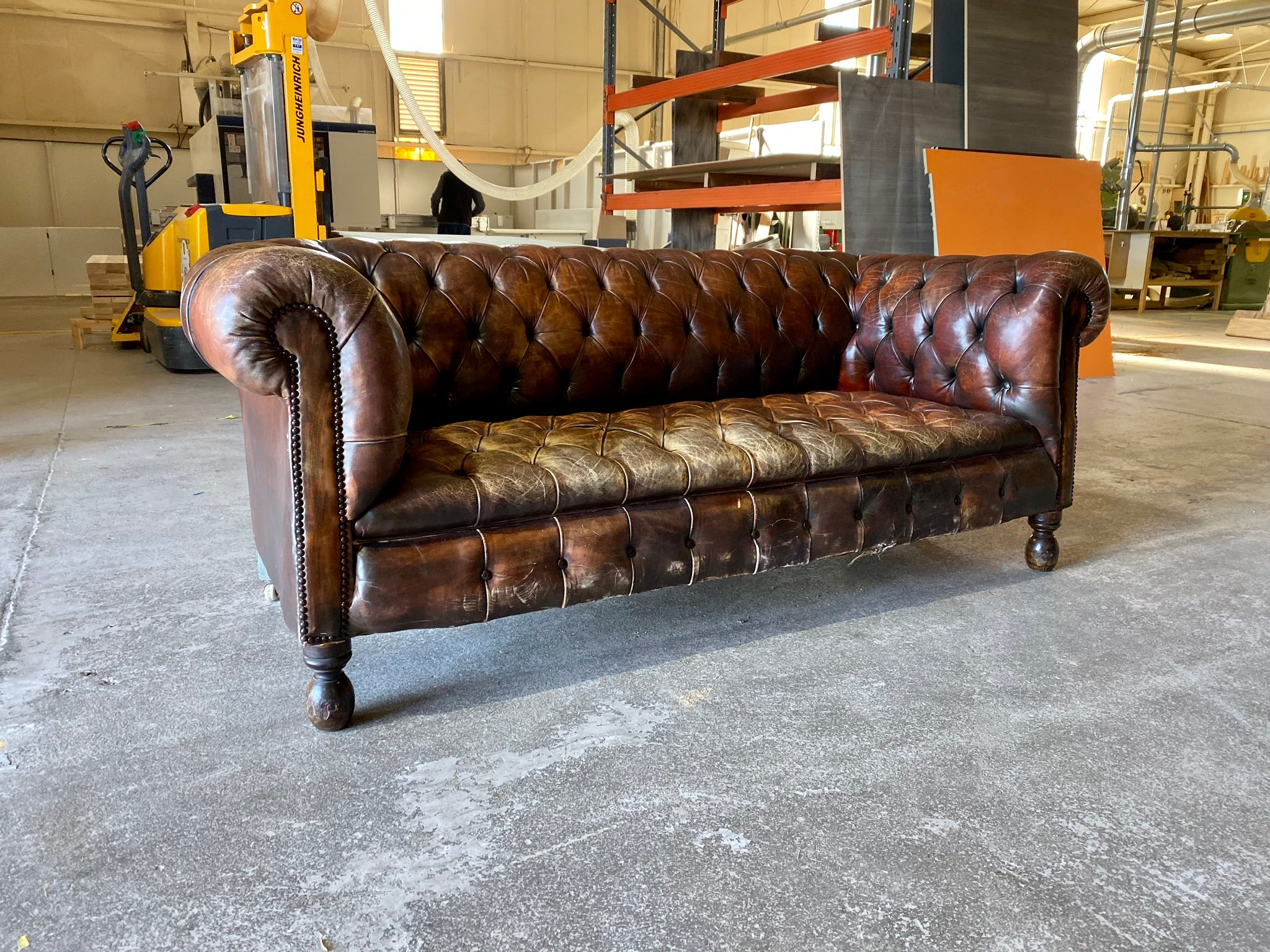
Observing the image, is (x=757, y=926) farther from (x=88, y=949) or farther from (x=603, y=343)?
(x=603, y=343)

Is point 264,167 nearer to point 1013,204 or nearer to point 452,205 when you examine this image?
point 452,205

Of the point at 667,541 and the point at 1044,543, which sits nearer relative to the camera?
the point at 667,541

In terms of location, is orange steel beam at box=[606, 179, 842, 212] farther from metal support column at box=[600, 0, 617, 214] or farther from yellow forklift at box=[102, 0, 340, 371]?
yellow forklift at box=[102, 0, 340, 371]

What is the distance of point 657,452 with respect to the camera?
176cm

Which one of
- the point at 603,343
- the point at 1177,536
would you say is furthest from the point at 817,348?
the point at 1177,536

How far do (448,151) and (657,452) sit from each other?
5548 millimetres

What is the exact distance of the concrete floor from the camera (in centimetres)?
111

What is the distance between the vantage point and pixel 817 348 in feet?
8.46

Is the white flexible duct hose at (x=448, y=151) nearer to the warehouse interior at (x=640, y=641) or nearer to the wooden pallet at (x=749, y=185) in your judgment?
the wooden pallet at (x=749, y=185)

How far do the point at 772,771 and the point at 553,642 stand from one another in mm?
635

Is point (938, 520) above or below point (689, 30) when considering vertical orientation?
below

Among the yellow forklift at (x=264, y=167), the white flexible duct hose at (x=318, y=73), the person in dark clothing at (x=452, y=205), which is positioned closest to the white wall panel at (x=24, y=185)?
the person in dark clothing at (x=452, y=205)

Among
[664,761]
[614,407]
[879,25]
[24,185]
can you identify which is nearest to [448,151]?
[879,25]

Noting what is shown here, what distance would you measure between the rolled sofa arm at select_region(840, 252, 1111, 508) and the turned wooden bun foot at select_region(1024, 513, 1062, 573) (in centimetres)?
5
